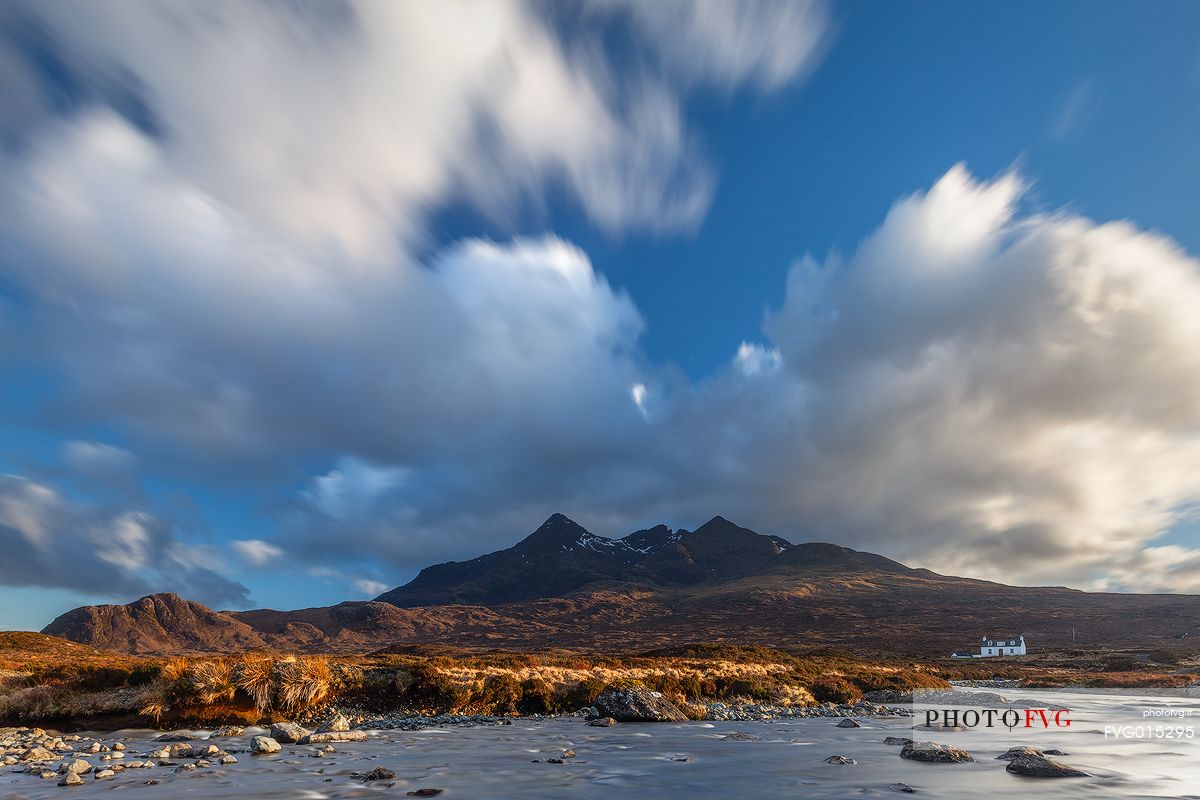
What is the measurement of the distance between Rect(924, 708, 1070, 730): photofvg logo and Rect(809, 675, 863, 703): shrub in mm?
5861

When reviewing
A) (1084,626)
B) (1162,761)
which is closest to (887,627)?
(1084,626)

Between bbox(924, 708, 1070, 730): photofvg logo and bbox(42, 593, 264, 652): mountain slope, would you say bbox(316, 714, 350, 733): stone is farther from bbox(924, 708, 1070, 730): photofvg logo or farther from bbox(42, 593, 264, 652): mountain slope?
bbox(42, 593, 264, 652): mountain slope

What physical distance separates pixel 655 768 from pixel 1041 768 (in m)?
10.7

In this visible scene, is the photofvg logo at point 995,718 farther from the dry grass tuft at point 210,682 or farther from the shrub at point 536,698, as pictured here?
the dry grass tuft at point 210,682

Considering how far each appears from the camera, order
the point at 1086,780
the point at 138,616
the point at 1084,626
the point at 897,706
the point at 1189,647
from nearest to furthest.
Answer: the point at 1086,780, the point at 897,706, the point at 1189,647, the point at 1084,626, the point at 138,616

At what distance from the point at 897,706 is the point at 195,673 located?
40.7 m

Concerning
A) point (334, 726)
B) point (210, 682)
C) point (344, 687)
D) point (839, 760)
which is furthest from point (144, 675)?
point (839, 760)

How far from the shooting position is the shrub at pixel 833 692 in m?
44.7

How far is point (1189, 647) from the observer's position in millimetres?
116375

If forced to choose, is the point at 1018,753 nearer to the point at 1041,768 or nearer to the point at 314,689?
the point at 1041,768

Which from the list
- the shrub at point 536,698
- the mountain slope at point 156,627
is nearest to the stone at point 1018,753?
the shrub at point 536,698

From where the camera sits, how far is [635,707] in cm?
3186

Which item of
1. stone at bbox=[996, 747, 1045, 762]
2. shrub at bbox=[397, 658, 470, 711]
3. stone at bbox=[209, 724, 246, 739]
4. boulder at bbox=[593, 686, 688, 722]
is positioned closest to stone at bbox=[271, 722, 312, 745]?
stone at bbox=[209, 724, 246, 739]

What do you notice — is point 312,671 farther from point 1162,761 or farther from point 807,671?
point 807,671
